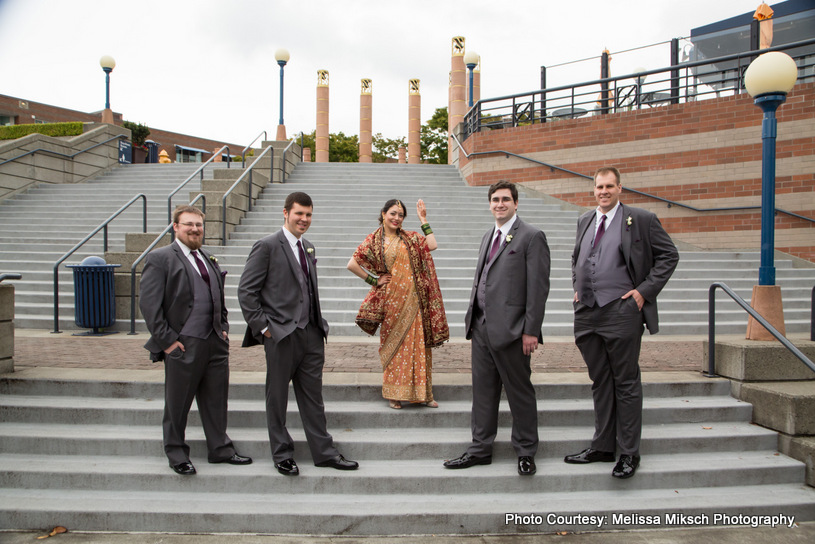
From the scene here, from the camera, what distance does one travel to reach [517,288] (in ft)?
13.0

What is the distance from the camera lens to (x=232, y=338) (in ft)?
25.1

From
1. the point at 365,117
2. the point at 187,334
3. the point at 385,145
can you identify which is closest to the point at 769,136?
the point at 187,334

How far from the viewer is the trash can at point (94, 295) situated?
25.3 feet

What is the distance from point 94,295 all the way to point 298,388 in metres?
5.11

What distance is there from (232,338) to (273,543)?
175 inches

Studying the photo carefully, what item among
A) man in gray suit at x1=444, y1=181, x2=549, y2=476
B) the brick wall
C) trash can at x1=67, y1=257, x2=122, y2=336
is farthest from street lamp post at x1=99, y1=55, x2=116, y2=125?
man in gray suit at x1=444, y1=181, x2=549, y2=476

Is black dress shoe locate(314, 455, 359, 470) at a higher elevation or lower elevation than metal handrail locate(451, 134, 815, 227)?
lower

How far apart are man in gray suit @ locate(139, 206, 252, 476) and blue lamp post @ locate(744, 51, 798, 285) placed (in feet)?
15.6

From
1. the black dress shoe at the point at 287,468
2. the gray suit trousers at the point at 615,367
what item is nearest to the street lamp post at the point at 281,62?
the black dress shoe at the point at 287,468

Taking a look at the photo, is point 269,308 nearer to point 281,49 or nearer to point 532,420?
point 532,420

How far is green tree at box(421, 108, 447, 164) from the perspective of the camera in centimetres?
4622

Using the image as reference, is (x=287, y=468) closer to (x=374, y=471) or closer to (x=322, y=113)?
(x=374, y=471)

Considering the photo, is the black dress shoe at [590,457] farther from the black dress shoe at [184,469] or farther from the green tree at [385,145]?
the green tree at [385,145]

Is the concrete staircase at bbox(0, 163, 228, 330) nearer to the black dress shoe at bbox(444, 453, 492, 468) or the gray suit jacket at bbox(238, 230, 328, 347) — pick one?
the gray suit jacket at bbox(238, 230, 328, 347)
